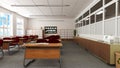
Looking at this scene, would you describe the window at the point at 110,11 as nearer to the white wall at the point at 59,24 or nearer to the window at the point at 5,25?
the window at the point at 5,25

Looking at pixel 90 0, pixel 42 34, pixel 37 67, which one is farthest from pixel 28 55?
pixel 42 34

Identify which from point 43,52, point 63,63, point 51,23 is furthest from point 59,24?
point 43,52

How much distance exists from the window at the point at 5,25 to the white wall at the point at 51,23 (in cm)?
645

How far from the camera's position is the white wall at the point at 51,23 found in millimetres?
19562

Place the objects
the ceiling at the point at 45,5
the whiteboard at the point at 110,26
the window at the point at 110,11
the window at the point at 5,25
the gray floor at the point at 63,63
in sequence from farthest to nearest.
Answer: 1. the window at the point at 5,25
2. the ceiling at the point at 45,5
3. the window at the point at 110,11
4. the whiteboard at the point at 110,26
5. the gray floor at the point at 63,63

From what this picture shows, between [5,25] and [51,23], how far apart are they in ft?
26.7

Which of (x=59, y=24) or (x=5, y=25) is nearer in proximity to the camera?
(x=5, y=25)

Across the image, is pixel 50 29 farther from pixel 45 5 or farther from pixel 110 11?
pixel 110 11

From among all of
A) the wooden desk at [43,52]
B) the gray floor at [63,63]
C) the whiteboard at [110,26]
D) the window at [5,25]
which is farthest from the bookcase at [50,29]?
the wooden desk at [43,52]

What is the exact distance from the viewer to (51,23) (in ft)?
64.3

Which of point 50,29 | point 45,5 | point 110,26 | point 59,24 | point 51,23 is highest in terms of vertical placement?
point 45,5

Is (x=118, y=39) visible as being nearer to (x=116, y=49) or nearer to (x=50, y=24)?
(x=116, y=49)

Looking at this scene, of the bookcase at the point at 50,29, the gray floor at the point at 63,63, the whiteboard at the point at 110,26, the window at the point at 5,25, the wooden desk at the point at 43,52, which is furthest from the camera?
the bookcase at the point at 50,29

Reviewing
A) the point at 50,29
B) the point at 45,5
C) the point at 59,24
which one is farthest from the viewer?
the point at 59,24
